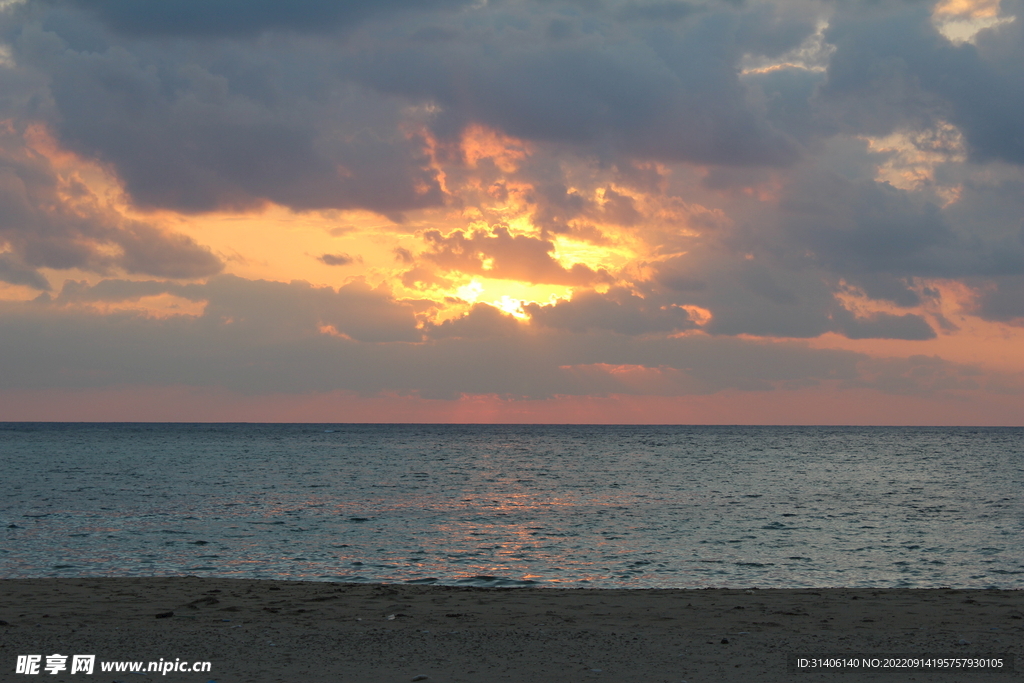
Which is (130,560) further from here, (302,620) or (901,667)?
(901,667)

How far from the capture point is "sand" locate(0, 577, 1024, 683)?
11680 millimetres

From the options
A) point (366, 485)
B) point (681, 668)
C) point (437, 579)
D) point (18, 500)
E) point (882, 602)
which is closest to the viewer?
point (681, 668)

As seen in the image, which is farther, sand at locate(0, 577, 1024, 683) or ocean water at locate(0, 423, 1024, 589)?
ocean water at locate(0, 423, 1024, 589)

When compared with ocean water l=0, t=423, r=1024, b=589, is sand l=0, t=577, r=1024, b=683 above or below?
above

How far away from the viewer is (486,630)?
47.2 ft

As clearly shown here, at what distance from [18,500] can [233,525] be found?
19.4 meters

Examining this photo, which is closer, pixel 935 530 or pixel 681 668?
pixel 681 668

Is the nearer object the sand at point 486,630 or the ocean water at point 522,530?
the sand at point 486,630

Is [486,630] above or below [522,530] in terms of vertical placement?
above

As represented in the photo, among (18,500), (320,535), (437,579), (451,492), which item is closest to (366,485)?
(451,492)

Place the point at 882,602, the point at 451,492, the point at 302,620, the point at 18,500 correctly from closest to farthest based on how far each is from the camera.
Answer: the point at 302,620 < the point at 882,602 < the point at 18,500 < the point at 451,492

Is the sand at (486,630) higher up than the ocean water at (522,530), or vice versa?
the sand at (486,630)

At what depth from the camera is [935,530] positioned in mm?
34219

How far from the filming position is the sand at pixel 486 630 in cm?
1168
